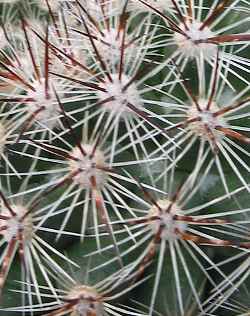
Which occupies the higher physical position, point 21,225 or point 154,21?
point 154,21

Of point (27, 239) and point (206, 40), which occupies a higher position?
point (206, 40)

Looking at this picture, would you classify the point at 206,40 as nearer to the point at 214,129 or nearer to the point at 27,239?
the point at 214,129

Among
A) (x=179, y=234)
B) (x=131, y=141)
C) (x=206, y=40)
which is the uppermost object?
(x=206, y=40)

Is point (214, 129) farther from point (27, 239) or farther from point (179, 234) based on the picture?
point (27, 239)

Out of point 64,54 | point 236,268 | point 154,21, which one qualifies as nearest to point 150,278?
point 236,268

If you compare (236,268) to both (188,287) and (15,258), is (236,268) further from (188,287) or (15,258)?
(15,258)

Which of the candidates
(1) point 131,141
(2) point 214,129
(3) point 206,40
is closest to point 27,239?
(1) point 131,141

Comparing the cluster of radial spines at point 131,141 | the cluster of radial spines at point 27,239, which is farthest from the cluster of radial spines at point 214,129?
the cluster of radial spines at point 27,239

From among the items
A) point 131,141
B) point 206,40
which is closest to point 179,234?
point 131,141
